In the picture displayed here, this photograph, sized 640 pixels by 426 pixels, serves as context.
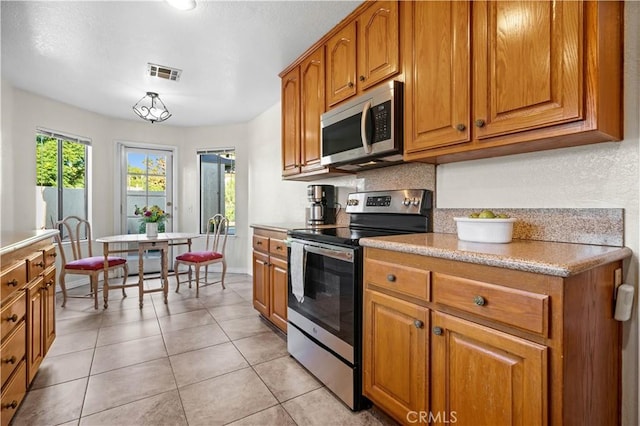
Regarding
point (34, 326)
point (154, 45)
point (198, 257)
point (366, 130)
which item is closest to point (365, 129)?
point (366, 130)

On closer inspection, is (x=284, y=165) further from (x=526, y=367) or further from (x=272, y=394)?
(x=526, y=367)

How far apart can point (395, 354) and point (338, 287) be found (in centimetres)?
48

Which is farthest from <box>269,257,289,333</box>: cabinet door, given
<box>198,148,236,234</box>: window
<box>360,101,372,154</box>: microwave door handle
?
<box>198,148,236,234</box>: window

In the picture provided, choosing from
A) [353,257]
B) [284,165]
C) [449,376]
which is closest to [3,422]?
[353,257]

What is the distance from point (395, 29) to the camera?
1.79 meters

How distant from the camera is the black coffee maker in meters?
2.78

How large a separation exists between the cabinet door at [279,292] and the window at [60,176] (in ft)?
9.94

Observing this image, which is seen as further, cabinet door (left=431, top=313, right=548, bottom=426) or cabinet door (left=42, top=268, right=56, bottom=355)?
cabinet door (left=42, top=268, right=56, bottom=355)

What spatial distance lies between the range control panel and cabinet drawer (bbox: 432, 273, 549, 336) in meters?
0.80

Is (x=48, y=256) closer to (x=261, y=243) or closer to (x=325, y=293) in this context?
A: (x=261, y=243)

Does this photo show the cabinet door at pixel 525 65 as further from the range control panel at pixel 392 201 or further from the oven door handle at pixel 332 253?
the oven door handle at pixel 332 253

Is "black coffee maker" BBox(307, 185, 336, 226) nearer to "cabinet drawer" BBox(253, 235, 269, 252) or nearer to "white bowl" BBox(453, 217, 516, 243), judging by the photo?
"cabinet drawer" BBox(253, 235, 269, 252)

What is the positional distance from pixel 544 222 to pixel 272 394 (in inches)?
67.1

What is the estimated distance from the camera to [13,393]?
151cm
